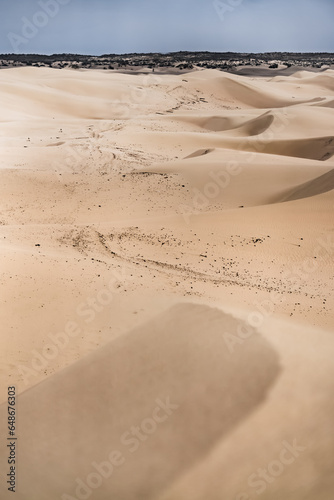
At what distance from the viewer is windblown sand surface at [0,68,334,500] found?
12.2 feet

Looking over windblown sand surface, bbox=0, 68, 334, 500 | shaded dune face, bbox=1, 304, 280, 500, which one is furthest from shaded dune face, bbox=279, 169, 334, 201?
shaded dune face, bbox=1, 304, 280, 500

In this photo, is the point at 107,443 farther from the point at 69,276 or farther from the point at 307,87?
the point at 307,87

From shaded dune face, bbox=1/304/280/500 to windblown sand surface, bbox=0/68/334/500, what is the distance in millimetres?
13

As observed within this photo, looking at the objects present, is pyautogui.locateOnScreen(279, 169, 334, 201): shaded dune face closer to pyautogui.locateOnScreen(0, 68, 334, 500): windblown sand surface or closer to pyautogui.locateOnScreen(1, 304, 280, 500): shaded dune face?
pyautogui.locateOnScreen(0, 68, 334, 500): windblown sand surface

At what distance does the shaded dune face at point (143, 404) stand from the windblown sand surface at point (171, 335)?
0.01 meters

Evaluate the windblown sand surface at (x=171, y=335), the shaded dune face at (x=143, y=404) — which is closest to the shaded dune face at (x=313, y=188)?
the windblown sand surface at (x=171, y=335)

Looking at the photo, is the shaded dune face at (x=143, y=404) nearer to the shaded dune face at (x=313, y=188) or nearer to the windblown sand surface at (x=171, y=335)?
the windblown sand surface at (x=171, y=335)

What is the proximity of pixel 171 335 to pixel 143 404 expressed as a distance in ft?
2.76

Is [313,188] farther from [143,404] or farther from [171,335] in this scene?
[143,404]

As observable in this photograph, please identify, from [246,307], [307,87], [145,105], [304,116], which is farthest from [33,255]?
[307,87]

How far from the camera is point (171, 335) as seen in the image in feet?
16.2

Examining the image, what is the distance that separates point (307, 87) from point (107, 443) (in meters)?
40.9

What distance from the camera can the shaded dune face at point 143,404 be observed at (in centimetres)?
377

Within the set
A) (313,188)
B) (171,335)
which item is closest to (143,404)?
(171,335)
